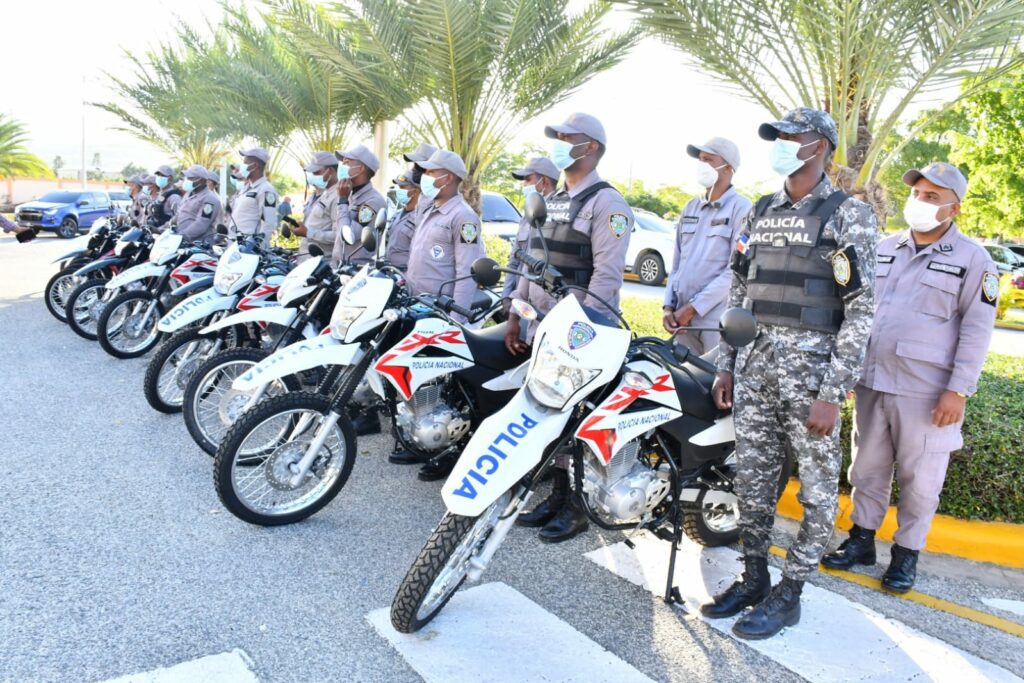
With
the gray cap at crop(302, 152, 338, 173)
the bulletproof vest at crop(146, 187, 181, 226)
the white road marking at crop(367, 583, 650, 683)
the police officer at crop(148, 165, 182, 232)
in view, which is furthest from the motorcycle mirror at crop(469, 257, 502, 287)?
the bulletproof vest at crop(146, 187, 181, 226)

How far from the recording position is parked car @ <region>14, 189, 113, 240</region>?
23938 millimetres

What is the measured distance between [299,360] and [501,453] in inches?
59.6

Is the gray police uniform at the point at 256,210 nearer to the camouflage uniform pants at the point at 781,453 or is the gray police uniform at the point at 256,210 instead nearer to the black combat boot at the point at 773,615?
the camouflage uniform pants at the point at 781,453

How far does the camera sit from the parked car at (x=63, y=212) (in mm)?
23938

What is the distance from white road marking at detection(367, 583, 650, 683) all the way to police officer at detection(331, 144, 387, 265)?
3621 millimetres

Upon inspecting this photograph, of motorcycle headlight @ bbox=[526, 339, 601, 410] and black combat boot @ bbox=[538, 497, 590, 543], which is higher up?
motorcycle headlight @ bbox=[526, 339, 601, 410]

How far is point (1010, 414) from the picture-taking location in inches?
183

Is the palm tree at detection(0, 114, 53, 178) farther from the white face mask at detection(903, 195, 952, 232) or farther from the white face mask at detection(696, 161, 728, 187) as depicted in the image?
the white face mask at detection(903, 195, 952, 232)

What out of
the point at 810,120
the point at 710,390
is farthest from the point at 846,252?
the point at 710,390

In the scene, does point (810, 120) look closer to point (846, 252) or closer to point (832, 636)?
point (846, 252)

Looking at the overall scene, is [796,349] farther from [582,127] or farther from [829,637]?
[582,127]

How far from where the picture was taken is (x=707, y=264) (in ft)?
15.3

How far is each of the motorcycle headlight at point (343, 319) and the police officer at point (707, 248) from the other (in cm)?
178

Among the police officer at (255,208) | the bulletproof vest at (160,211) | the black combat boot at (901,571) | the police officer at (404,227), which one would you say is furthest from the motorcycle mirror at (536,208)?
the bulletproof vest at (160,211)
